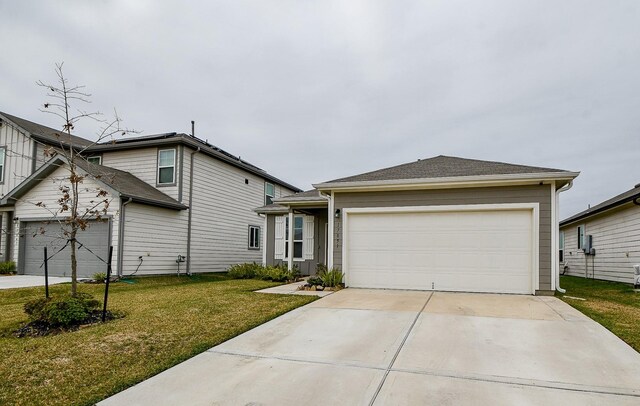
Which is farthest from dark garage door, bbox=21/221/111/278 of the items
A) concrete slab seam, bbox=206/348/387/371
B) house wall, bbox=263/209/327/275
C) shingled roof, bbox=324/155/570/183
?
concrete slab seam, bbox=206/348/387/371

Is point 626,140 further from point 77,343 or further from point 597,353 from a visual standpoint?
point 77,343

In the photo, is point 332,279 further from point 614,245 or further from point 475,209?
point 614,245

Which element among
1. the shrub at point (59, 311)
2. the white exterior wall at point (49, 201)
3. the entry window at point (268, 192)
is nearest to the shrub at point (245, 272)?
the white exterior wall at point (49, 201)

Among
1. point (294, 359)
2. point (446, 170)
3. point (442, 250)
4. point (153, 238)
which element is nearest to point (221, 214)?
point (153, 238)

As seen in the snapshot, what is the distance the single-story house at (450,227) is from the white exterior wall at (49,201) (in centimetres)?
677

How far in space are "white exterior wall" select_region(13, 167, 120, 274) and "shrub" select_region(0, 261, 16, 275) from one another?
236mm

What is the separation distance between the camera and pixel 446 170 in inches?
400

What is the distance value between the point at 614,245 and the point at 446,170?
803cm

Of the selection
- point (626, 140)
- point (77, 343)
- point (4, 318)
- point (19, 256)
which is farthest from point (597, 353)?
point (626, 140)

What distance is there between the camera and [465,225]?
9.35 m

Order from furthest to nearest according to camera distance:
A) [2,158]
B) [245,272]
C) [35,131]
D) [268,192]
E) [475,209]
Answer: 1. [268,192]
2. [2,158]
3. [35,131]
4. [245,272]
5. [475,209]

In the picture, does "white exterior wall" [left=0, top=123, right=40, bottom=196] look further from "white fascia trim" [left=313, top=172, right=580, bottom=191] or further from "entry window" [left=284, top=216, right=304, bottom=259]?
"white fascia trim" [left=313, top=172, right=580, bottom=191]

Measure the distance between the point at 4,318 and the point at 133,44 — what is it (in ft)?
30.8

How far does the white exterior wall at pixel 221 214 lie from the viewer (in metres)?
15.6
